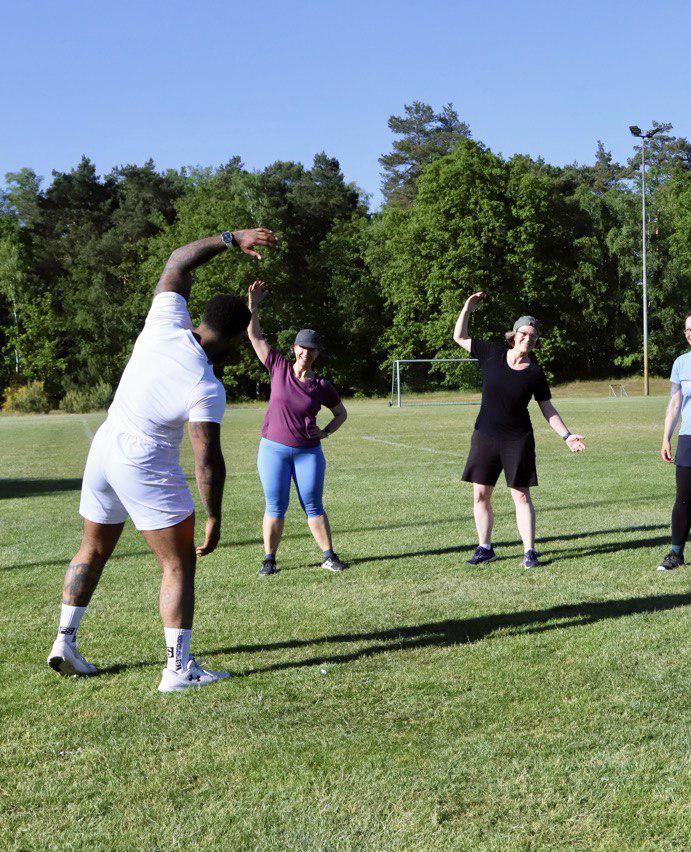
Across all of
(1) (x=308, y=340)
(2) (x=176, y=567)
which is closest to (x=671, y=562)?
(1) (x=308, y=340)

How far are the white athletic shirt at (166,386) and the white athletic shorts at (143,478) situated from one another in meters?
0.05

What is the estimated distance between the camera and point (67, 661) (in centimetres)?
480

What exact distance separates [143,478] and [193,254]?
1203mm

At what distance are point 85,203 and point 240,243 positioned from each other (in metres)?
70.6

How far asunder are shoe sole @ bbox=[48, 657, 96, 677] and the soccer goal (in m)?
40.5

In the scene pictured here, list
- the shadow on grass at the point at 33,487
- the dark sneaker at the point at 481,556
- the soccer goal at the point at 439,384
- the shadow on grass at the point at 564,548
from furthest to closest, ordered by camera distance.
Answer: the soccer goal at the point at 439,384
the shadow on grass at the point at 33,487
the shadow on grass at the point at 564,548
the dark sneaker at the point at 481,556

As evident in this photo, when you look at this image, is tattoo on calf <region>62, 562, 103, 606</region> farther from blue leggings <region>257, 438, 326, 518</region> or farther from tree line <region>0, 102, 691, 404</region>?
tree line <region>0, 102, 691, 404</region>

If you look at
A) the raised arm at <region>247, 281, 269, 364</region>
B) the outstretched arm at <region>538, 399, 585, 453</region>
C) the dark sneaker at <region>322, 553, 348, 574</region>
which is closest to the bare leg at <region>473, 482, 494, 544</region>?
the outstretched arm at <region>538, 399, 585, 453</region>

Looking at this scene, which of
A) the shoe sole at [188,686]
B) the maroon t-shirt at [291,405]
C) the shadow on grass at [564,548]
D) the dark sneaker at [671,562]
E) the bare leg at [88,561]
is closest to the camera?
the shoe sole at [188,686]

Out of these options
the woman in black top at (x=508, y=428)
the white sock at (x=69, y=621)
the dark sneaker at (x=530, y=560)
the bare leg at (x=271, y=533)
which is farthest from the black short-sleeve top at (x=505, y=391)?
the white sock at (x=69, y=621)

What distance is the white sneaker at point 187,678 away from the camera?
4555 mm

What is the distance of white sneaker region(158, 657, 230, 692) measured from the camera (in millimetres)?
4555

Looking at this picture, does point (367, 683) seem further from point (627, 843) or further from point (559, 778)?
point (627, 843)

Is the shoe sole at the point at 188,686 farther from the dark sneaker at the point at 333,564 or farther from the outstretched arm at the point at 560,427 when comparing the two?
the outstretched arm at the point at 560,427
